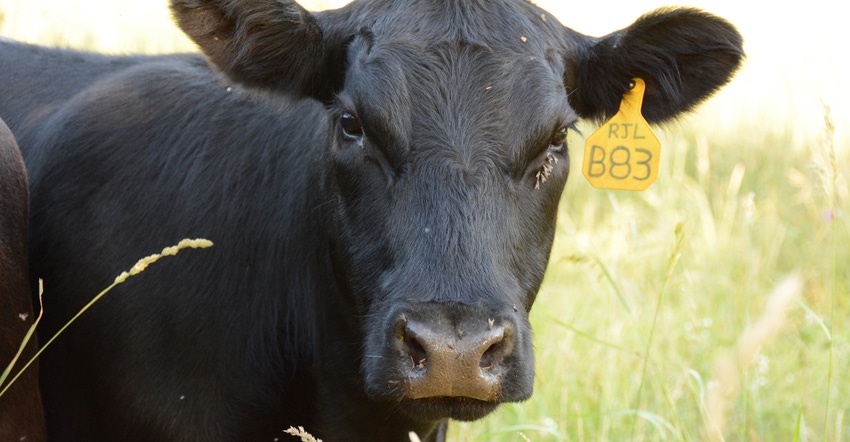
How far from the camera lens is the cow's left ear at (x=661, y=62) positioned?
13.7ft

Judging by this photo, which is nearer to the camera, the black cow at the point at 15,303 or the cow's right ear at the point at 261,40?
the black cow at the point at 15,303

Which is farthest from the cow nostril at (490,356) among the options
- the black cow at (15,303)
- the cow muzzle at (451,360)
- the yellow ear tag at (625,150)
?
the black cow at (15,303)

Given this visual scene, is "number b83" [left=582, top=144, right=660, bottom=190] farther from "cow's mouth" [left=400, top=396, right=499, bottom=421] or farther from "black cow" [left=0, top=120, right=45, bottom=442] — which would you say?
"black cow" [left=0, top=120, right=45, bottom=442]

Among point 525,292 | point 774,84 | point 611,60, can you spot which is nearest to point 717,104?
point 774,84

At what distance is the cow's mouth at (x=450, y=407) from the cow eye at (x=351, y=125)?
1005 millimetres

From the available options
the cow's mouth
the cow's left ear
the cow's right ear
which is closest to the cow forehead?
the cow's right ear

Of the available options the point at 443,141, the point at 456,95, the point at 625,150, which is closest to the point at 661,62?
the point at 625,150

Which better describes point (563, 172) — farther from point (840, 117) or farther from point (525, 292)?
point (840, 117)

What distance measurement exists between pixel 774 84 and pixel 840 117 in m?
1.18

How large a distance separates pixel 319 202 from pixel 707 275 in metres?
4.58

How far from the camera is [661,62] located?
4.28 meters

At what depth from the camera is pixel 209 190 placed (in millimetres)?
4332

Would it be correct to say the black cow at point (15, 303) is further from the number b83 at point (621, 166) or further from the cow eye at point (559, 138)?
the number b83 at point (621, 166)

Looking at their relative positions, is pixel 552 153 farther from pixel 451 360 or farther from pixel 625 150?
→ pixel 451 360
